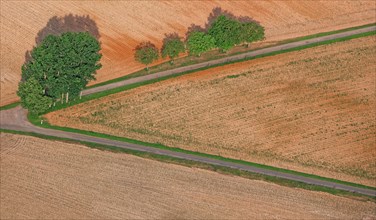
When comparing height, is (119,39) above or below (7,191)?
above

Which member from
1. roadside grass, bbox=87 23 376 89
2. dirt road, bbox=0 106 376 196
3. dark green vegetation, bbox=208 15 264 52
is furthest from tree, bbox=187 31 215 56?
dirt road, bbox=0 106 376 196

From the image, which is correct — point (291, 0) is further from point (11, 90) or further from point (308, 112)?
point (11, 90)

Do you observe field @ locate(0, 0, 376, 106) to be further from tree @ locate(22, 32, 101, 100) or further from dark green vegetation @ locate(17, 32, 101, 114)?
dark green vegetation @ locate(17, 32, 101, 114)

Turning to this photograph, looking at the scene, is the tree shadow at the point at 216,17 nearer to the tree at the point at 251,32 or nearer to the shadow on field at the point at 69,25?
the tree at the point at 251,32

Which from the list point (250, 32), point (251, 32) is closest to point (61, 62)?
point (250, 32)

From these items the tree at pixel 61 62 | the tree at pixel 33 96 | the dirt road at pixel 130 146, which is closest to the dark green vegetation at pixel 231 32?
the tree at pixel 61 62

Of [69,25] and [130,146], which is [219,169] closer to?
[130,146]

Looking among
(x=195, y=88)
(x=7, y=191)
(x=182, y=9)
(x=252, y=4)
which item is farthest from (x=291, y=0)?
(x=7, y=191)
